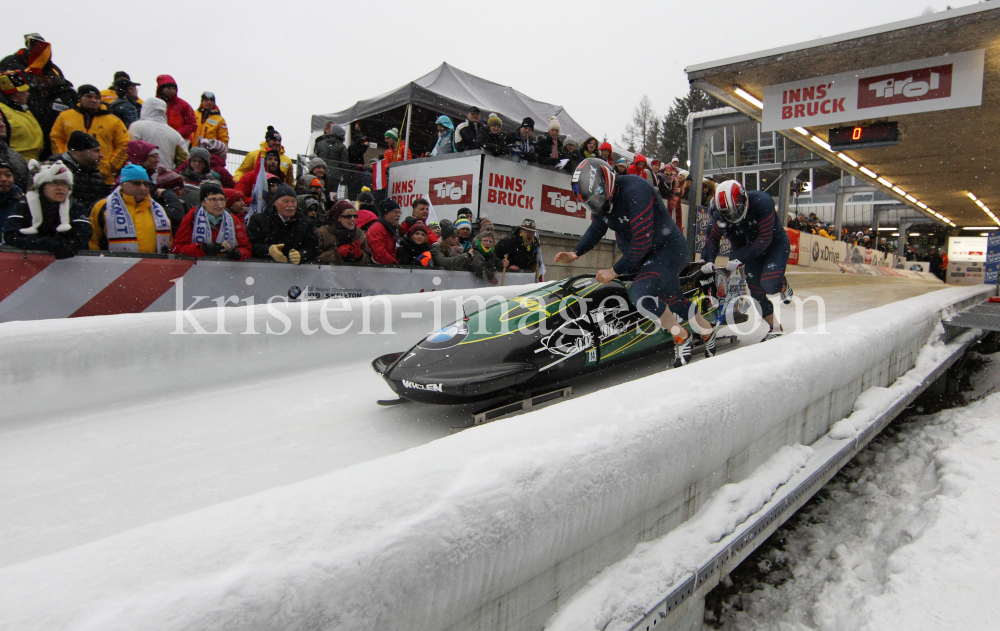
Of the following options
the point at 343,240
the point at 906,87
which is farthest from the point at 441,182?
the point at 906,87

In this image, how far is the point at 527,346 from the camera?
2539 millimetres

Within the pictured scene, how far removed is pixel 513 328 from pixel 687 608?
4.65ft

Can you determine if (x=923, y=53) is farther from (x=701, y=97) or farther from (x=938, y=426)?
(x=701, y=97)

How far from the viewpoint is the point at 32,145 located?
4.48 m

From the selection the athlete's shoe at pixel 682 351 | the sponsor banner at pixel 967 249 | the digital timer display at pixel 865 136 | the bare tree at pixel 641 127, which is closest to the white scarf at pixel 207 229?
the athlete's shoe at pixel 682 351

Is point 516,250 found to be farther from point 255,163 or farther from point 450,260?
point 255,163

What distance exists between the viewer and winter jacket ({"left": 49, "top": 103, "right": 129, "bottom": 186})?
4.59 metres

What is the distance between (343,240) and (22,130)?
2.61 metres

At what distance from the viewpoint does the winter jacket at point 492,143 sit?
23.3ft

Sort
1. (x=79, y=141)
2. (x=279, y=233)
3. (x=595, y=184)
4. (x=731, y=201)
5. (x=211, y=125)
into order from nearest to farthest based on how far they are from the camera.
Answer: (x=595, y=184), (x=731, y=201), (x=79, y=141), (x=279, y=233), (x=211, y=125)

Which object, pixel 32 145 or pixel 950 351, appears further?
pixel 32 145

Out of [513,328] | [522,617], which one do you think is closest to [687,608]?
[522,617]

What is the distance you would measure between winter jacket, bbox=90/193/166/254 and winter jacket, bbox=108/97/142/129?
75.9 inches

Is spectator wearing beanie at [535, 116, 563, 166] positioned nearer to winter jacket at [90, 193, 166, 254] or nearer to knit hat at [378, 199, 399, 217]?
knit hat at [378, 199, 399, 217]
